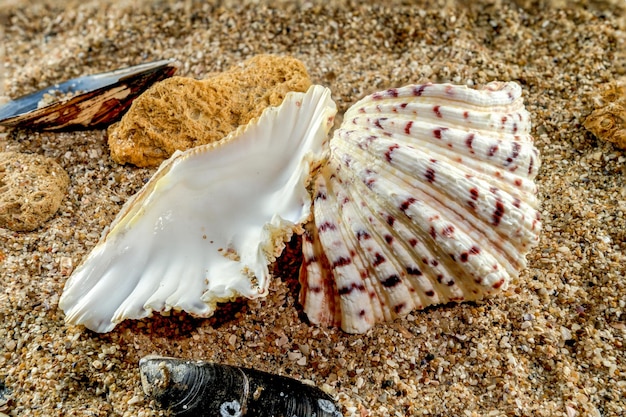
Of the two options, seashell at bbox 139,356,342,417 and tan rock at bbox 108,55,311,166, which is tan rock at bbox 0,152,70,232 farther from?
seashell at bbox 139,356,342,417

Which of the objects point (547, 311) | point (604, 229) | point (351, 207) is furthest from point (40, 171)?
point (604, 229)

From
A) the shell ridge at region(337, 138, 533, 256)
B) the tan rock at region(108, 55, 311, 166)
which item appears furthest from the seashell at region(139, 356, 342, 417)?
the tan rock at region(108, 55, 311, 166)

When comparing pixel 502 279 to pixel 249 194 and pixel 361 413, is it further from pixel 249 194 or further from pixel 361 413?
pixel 249 194

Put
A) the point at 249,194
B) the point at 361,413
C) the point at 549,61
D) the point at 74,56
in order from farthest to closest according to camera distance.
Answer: the point at 74,56 → the point at 549,61 → the point at 249,194 → the point at 361,413

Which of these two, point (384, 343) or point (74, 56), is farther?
point (74, 56)

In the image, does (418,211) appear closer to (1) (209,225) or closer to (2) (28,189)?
(1) (209,225)

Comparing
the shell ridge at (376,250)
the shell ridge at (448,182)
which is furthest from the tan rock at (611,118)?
the shell ridge at (376,250)
